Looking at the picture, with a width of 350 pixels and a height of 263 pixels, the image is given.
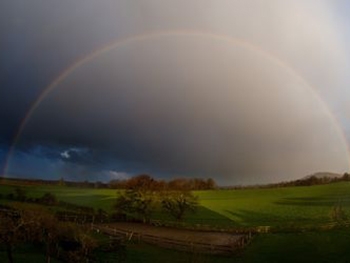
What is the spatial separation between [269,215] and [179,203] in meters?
11.3

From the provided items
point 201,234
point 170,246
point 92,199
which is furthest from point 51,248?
point 92,199

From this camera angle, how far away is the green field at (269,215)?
155 feet

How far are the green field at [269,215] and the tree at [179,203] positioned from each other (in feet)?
3.29

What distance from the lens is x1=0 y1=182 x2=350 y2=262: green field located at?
47.3 metres

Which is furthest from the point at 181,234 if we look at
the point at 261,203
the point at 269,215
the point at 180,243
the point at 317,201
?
the point at 317,201

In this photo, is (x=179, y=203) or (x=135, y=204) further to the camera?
(x=135, y=204)

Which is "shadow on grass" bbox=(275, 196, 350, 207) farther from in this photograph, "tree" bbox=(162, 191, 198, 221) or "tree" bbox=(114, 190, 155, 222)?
"tree" bbox=(114, 190, 155, 222)

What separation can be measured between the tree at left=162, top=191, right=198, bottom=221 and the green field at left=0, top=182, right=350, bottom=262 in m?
1.00

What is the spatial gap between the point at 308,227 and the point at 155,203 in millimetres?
18586

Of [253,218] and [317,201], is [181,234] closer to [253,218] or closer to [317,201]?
[253,218]

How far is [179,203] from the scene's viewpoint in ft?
203

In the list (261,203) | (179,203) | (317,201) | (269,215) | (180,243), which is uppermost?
(317,201)

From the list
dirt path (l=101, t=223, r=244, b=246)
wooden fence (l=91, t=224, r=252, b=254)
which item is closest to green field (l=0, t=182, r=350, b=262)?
wooden fence (l=91, t=224, r=252, b=254)

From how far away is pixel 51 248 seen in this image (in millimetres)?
39594
